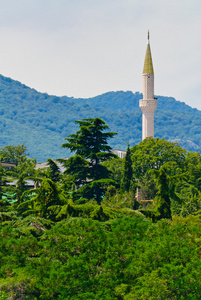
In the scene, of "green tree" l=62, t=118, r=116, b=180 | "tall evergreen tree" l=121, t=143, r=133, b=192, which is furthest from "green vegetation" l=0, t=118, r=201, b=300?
"tall evergreen tree" l=121, t=143, r=133, b=192

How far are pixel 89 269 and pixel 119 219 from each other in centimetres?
431

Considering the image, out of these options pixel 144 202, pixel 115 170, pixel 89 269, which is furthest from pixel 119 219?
pixel 115 170

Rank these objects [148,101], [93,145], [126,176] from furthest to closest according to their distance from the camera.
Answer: [148,101] < [126,176] < [93,145]

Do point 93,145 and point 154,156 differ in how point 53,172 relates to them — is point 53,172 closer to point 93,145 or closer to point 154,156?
point 93,145

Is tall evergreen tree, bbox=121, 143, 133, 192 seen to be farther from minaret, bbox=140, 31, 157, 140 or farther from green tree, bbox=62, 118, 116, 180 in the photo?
minaret, bbox=140, 31, 157, 140

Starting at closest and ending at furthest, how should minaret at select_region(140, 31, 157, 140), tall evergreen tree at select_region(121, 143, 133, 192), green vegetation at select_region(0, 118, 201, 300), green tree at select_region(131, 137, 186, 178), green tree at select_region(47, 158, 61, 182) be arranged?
green vegetation at select_region(0, 118, 201, 300)
green tree at select_region(47, 158, 61, 182)
tall evergreen tree at select_region(121, 143, 133, 192)
green tree at select_region(131, 137, 186, 178)
minaret at select_region(140, 31, 157, 140)

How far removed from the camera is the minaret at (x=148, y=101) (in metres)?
81.2

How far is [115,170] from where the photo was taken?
63.1 metres

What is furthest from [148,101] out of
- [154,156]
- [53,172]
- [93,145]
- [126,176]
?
[53,172]

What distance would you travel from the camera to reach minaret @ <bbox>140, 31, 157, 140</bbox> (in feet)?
267

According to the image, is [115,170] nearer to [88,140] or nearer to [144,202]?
[144,202]

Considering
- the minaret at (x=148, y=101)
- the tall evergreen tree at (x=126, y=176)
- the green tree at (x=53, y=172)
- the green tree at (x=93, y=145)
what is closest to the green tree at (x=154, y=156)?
the tall evergreen tree at (x=126, y=176)

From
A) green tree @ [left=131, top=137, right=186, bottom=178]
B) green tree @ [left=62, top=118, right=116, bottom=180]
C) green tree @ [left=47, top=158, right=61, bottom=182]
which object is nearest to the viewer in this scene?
green tree @ [left=47, top=158, right=61, bottom=182]

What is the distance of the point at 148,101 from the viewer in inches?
3201
